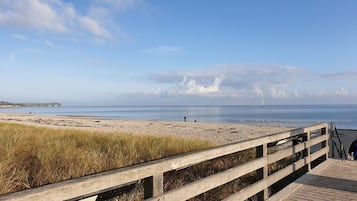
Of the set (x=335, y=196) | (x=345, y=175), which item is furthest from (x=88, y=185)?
(x=345, y=175)

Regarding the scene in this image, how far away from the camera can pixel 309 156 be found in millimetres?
7305

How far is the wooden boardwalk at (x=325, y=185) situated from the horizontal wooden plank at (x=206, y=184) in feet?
2.26

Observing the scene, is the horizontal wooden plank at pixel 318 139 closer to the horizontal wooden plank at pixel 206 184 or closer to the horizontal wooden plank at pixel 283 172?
the horizontal wooden plank at pixel 283 172

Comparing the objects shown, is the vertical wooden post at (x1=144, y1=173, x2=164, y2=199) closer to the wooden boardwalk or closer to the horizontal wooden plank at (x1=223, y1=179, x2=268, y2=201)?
the horizontal wooden plank at (x1=223, y1=179, x2=268, y2=201)

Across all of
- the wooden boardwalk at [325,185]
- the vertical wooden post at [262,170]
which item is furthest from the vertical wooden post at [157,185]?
the wooden boardwalk at [325,185]

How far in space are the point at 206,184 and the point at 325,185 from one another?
3.14 meters

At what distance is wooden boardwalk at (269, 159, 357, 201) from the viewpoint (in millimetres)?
5277

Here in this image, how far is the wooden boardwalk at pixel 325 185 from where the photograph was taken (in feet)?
17.3

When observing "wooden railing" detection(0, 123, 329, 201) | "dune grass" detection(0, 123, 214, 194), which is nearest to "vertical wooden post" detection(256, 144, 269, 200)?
"wooden railing" detection(0, 123, 329, 201)

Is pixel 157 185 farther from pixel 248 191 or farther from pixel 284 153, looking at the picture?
pixel 284 153

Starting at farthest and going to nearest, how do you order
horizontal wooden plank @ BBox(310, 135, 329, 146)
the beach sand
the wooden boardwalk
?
the beach sand, horizontal wooden plank @ BBox(310, 135, 329, 146), the wooden boardwalk

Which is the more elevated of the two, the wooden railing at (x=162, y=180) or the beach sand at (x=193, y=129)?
the wooden railing at (x=162, y=180)

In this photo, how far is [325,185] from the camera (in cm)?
602

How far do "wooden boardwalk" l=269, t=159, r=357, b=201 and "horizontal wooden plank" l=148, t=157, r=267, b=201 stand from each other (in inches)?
27.1
